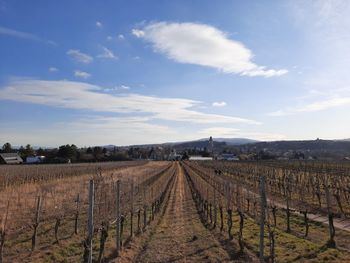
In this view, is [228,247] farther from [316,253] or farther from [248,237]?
[316,253]

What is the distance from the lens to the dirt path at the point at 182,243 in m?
11.8

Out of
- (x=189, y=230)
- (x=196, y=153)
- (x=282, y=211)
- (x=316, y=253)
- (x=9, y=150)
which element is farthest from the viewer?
(x=196, y=153)

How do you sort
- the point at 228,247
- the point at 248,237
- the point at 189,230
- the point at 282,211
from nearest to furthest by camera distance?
the point at 228,247 → the point at 248,237 → the point at 189,230 → the point at 282,211

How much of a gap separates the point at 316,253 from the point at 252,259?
230 cm

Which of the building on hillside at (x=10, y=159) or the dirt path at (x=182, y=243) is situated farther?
the building on hillside at (x=10, y=159)

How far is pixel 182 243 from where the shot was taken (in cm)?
1376

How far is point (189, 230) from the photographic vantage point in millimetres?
16125

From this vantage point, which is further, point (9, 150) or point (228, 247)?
point (9, 150)

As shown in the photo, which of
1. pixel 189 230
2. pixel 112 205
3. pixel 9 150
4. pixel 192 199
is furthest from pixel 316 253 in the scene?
pixel 9 150

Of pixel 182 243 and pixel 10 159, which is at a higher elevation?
pixel 10 159

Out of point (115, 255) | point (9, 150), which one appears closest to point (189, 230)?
point (115, 255)

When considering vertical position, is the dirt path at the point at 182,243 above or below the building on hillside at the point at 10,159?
below

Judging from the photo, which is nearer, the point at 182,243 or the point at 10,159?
the point at 182,243

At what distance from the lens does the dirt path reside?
11820 millimetres
